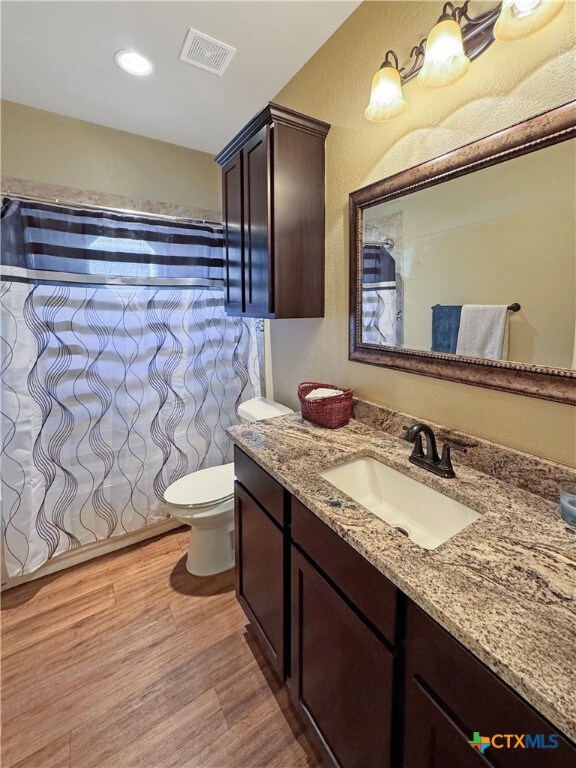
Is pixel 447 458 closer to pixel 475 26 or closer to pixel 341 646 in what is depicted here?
pixel 341 646

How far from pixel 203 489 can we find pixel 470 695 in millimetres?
1539

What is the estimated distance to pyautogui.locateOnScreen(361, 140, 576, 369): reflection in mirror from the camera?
2.88 ft

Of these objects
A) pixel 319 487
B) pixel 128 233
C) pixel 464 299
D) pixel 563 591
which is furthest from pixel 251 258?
pixel 563 591

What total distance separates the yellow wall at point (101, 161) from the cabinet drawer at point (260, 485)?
5.99ft

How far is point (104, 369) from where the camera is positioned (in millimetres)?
1980

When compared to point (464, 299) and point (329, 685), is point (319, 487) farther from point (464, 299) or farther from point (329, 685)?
point (464, 299)

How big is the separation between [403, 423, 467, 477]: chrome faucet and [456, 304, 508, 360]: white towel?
280 mm

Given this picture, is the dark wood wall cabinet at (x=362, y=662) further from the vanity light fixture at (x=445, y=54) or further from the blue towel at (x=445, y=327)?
the vanity light fixture at (x=445, y=54)

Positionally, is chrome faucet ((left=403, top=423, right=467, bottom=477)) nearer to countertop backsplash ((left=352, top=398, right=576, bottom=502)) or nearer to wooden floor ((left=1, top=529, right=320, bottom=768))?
countertop backsplash ((left=352, top=398, right=576, bottom=502))

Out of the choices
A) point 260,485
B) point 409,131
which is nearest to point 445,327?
point 409,131

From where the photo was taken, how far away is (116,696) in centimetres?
133

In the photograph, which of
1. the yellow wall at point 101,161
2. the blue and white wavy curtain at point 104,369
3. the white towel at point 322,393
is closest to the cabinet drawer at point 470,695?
the white towel at point 322,393

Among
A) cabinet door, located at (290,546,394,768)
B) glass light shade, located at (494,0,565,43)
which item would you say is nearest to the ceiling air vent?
glass light shade, located at (494,0,565,43)

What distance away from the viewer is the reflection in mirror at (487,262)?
88cm
